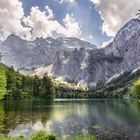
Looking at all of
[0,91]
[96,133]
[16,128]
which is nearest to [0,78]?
[0,91]

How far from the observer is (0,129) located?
55656 mm

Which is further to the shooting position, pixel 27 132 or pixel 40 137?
pixel 27 132

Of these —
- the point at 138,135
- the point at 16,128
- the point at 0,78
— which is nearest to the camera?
the point at 138,135

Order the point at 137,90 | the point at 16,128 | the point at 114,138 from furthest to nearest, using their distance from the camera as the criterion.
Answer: the point at 137,90 → the point at 16,128 → the point at 114,138

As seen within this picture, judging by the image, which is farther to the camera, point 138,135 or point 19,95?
point 19,95

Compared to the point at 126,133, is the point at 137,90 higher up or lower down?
higher up

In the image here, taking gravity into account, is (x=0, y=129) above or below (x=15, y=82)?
below

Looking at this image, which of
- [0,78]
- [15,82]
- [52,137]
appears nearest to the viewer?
[52,137]

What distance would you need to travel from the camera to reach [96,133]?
192ft

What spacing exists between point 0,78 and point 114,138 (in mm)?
73039

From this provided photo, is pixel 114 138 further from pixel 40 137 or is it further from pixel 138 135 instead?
pixel 40 137

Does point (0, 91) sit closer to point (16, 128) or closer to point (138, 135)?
point (16, 128)

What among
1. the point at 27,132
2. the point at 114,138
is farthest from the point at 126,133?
the point at 27,132

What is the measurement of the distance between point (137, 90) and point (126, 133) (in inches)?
3962
